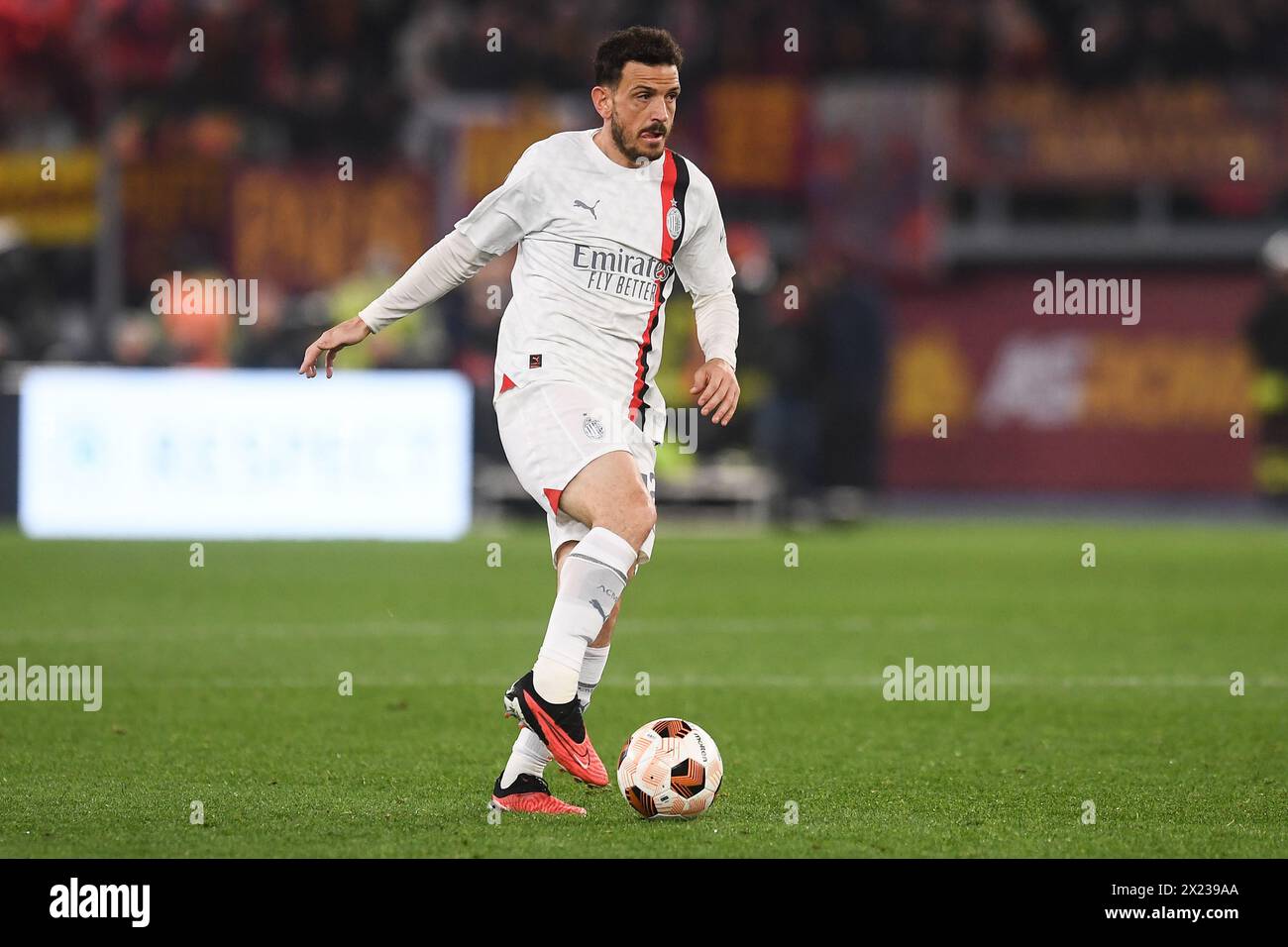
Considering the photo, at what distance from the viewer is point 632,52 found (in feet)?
16.9

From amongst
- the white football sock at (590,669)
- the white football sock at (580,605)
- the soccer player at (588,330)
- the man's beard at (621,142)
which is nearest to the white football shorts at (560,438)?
the soccer player at (588,330)

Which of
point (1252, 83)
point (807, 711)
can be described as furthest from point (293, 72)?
point (807, 711)

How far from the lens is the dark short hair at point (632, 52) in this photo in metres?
5.15

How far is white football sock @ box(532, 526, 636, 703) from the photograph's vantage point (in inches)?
196

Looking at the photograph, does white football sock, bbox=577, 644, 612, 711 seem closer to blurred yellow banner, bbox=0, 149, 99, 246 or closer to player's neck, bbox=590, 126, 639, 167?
player's neck, bbox=590, 126, 639, 167

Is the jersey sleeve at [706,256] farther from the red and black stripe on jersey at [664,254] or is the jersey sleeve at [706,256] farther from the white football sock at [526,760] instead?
the white football sock at [526,760]

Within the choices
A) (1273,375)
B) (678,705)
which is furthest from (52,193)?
(678,705)

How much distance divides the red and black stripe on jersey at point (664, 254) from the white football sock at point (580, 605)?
1.33ft

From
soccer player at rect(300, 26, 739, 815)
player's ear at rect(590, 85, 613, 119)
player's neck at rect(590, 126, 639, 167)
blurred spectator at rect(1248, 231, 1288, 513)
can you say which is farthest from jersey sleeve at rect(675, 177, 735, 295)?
blurred spectator at rect(1248, 231, 1288, 513)

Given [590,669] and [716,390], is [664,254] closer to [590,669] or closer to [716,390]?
[716,390]

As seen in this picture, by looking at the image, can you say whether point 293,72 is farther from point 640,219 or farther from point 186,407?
point 640,219

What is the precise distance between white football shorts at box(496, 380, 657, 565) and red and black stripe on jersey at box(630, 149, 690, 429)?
73 mm

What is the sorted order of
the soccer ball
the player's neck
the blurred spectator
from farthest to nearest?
the blurred spectator
the player's neck
the soccer ball
